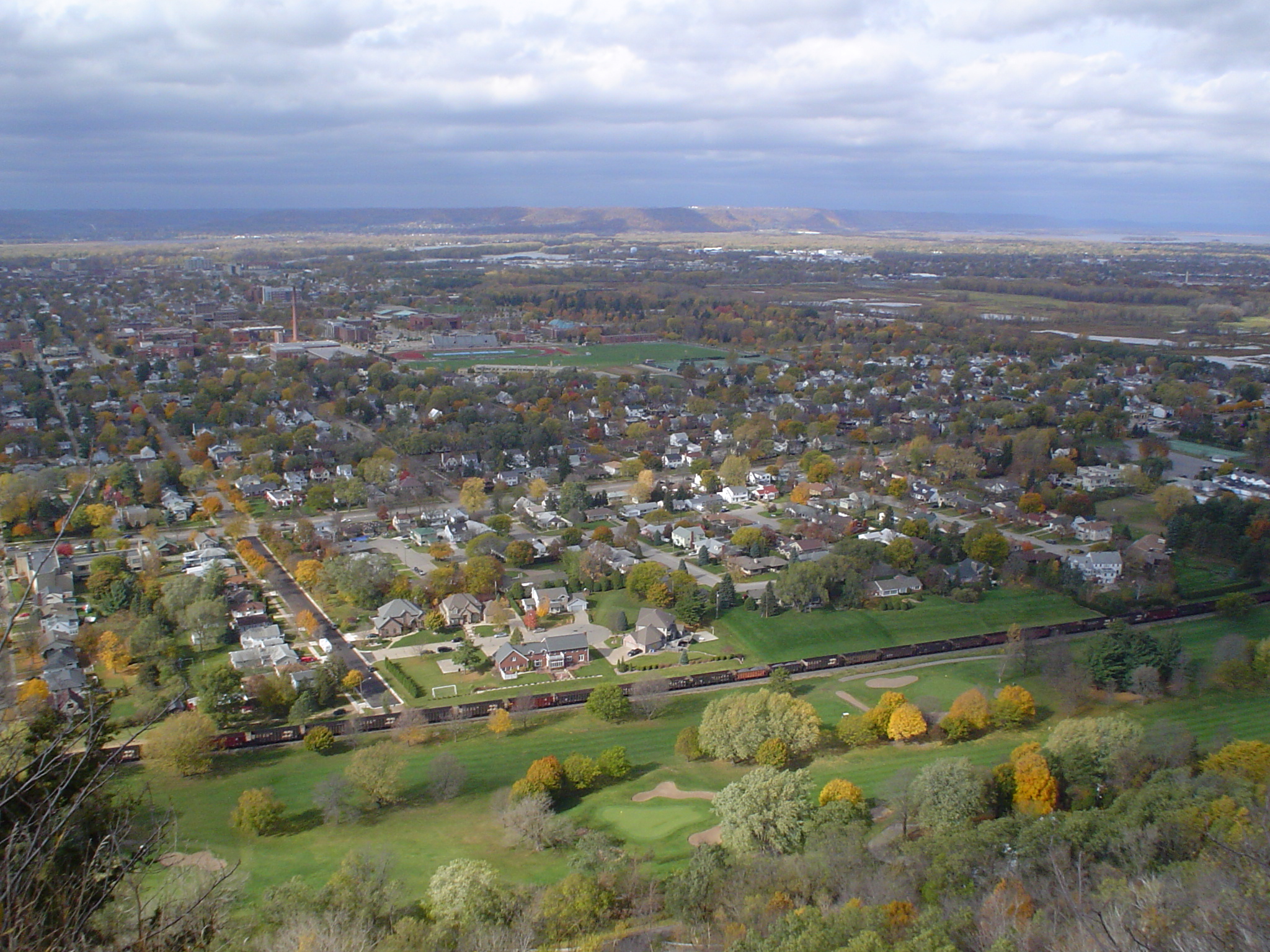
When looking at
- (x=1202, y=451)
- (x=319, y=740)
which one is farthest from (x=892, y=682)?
(x=1202, y=451)

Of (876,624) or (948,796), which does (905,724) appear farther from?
(876,624)

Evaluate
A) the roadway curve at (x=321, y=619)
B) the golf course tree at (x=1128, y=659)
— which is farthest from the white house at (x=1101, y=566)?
the roadway curve at (x=321, y=619)

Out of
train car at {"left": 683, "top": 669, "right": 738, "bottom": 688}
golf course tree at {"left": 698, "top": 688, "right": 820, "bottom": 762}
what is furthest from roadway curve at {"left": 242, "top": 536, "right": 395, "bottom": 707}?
golf course tree at {"left": 698, "top": 688, "right": 820, "bottom": 762}

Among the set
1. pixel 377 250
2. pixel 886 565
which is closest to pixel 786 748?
pixel 886 565

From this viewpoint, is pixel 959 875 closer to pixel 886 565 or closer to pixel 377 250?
pixel 886 565

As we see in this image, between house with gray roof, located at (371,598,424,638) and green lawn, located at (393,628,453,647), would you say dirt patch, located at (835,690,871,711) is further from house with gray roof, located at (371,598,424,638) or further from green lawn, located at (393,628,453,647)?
house with gray roof, located at (371,598,424,638)
